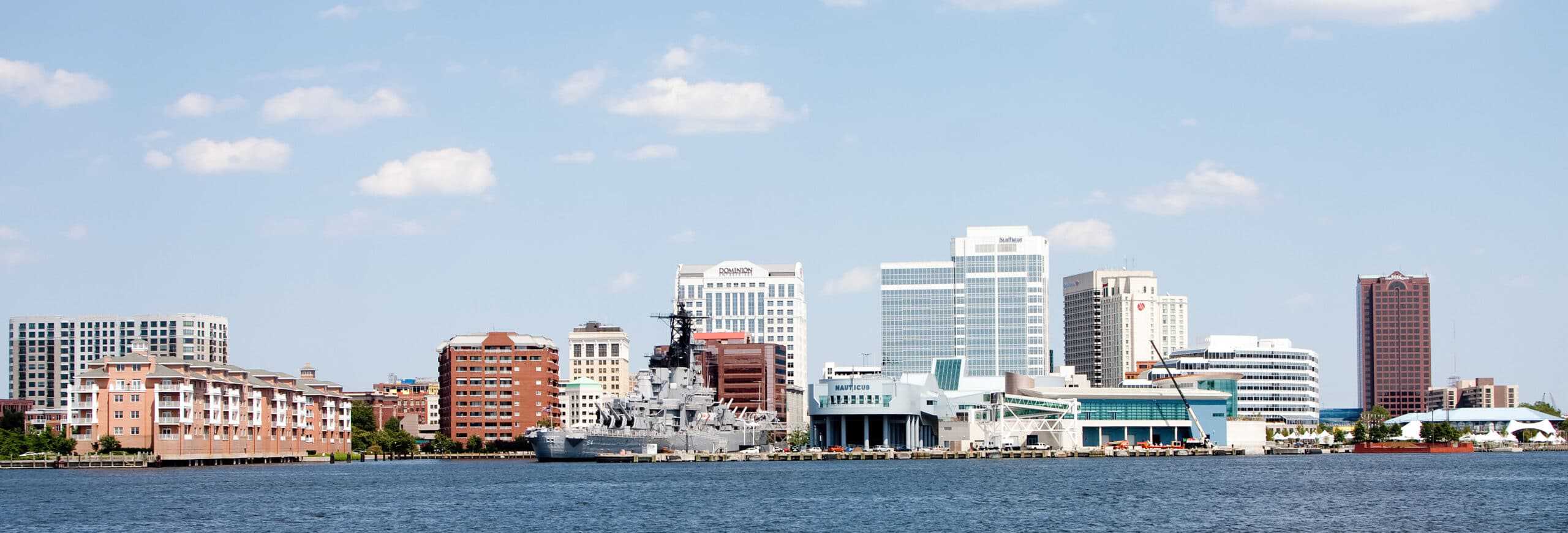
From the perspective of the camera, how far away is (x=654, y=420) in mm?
191375

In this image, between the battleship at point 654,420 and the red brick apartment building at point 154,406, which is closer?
the red brick apartment building at point 154,406

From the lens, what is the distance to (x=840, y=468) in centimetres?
16750

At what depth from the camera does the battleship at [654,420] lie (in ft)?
621

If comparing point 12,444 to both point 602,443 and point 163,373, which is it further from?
point 602,443

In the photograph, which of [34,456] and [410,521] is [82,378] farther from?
[410,521]

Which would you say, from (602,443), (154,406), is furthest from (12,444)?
(602,443)

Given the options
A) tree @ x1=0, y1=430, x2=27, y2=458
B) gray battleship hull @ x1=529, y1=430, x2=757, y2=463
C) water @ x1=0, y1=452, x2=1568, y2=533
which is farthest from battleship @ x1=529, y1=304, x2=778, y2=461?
tree @ x1=0, y1=430, x2=27, y2=458

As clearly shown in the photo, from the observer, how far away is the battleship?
189 m

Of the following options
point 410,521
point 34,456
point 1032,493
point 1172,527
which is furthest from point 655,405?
point 1172,527

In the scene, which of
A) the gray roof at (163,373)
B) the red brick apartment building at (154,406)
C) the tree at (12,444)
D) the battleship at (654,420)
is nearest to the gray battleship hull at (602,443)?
the battleship at (654,420)

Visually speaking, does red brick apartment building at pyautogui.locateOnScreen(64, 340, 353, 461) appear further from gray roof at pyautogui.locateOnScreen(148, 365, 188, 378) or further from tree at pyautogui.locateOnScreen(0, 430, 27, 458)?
tree at pyautogui.locateOnScreen(0, 430, 27, 458)

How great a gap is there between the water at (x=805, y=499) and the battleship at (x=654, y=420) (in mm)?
22147

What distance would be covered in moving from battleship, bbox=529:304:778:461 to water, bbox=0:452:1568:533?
22147mm

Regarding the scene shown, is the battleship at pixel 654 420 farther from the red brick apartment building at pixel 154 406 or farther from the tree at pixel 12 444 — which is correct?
the tree at pixel 12 444
